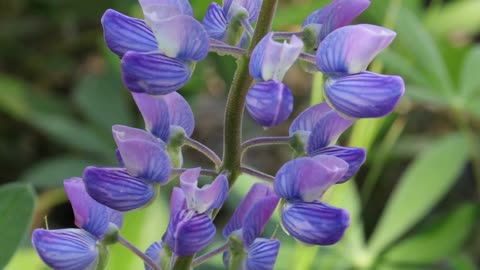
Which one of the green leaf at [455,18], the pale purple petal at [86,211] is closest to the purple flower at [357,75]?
the pale purple petal at [86,211]

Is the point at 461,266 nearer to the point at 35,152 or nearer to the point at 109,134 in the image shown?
the point at 109,134

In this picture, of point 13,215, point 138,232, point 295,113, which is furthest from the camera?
point 295,113

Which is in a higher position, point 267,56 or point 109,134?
point 267,56

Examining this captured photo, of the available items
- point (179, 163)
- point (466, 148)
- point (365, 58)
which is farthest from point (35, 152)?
point (365, 58)

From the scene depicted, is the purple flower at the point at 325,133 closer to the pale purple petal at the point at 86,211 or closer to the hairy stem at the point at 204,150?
the hairy stem at the point at 204,150

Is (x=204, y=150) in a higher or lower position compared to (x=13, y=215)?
higher

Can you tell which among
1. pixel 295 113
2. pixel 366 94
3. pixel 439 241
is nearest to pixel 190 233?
pixel 366 94

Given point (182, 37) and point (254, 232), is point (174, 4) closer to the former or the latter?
point (182, 37)
